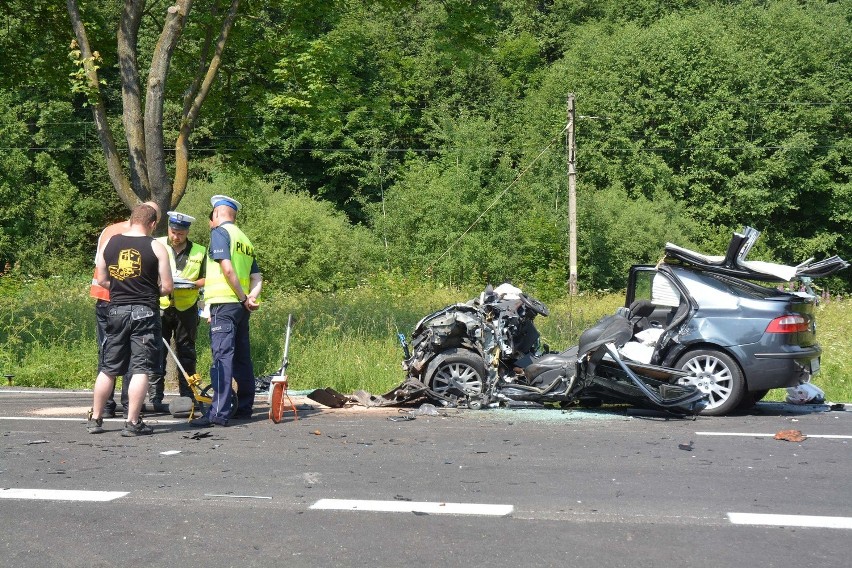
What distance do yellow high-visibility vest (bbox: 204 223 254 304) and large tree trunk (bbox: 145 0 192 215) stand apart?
3267 mm

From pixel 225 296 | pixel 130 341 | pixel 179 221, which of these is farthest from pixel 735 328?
pixel 130 341

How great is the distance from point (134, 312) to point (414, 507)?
11.4 ft


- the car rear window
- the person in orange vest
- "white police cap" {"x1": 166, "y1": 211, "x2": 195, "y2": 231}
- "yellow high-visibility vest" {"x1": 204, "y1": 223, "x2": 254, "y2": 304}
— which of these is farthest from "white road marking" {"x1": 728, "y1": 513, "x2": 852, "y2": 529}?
"white police cap" {"x1": 166, "y1": 211, "x2": 195, "y2": 231}

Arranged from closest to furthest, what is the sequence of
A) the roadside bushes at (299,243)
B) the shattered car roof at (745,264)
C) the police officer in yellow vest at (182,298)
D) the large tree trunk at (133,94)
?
1. the shattered car roof at (745,264)
2. the police officer in yellow vest at (182,298)
3. the large tree trunk at (133,94)
4. the roadside bushes at (299,243)

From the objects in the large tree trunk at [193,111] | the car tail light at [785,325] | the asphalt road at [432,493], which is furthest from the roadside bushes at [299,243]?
the asphalt road at [432,493]

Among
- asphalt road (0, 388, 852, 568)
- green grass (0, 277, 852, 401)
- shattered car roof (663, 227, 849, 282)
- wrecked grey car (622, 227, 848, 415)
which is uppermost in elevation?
shattered car roof (663, 227, 849, 282)

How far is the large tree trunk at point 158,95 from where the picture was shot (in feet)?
36.8

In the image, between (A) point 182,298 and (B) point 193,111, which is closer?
(A) point 182,298

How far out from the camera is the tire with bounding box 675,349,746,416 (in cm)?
884

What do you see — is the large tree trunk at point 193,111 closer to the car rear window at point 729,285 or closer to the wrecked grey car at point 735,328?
the wrecked grey car at point 735,328

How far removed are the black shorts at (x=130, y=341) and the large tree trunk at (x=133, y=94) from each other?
13.2ft

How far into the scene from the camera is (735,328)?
8.89 metres

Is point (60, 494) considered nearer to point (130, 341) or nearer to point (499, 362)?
point (130, 341)

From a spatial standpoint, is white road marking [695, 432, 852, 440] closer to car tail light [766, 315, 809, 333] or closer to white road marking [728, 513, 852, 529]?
car tail light [766, 315, 809, 333]
